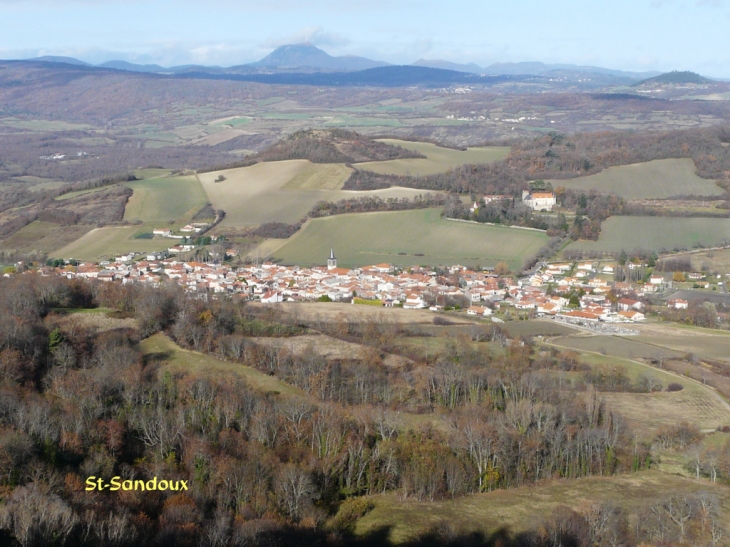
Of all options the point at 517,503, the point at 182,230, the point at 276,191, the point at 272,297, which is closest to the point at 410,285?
the point at 272,297

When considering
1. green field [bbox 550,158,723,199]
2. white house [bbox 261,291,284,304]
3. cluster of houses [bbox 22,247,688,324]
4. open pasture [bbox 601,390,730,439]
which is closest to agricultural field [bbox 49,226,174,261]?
cluster of houses [bbox 22,247,688,324]

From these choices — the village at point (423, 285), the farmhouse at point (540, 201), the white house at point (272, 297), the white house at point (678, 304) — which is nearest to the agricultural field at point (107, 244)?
the village at point (423, 285)

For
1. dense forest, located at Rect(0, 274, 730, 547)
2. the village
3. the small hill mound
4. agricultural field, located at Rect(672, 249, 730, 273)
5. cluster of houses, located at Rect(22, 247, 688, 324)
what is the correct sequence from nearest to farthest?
dense forest, located at Rect(0, 274, 730, 547)
the village
cluster of houses, located at Rect(22, 247, 688, 324)
agricultural field, located at Rect(672, 249, 730, 273)
the small hill mound

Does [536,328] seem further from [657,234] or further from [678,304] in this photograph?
[657,234]

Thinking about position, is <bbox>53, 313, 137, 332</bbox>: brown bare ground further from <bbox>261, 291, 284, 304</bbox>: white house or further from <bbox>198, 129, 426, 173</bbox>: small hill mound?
<bbox>198, 129, 426, 173</bbox>: small hill mound

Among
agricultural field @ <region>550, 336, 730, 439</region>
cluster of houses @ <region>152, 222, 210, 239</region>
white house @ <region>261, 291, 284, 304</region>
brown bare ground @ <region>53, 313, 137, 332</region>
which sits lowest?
cluster of houses @ <region>152, 222, 210, 239</region>

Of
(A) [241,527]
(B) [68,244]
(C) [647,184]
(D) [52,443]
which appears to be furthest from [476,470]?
(C) [647,184]
